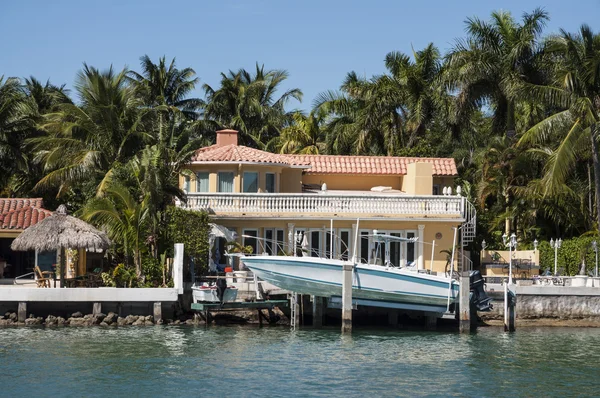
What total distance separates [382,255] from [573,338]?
9.59 meters

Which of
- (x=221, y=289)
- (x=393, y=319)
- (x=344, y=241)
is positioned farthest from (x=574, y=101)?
(x=221, y=289)

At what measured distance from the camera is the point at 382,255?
134 ft

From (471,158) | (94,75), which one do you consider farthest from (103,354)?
(471,158)

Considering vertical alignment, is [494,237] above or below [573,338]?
above

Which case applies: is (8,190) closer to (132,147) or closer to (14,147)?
(14,147)

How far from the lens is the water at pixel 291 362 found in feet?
81.1

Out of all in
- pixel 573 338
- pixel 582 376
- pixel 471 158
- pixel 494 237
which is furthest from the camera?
pixel 471 158

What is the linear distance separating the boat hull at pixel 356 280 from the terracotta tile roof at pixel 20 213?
30.0ft

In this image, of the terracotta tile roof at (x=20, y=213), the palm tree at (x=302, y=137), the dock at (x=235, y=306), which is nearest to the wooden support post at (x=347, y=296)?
→ the dock at (x=235, y=306)

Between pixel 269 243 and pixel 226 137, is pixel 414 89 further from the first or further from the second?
pixel 269 243

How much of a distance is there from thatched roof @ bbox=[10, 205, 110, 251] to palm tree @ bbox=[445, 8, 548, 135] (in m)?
21.6

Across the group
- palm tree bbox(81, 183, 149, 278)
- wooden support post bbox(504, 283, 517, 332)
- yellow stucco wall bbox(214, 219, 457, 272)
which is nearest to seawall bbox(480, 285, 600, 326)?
wooden support post bbox(504, 283, 517, 332)

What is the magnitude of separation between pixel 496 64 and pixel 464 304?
1861cm

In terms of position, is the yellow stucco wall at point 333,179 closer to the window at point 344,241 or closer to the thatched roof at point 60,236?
the window at point 344,241
